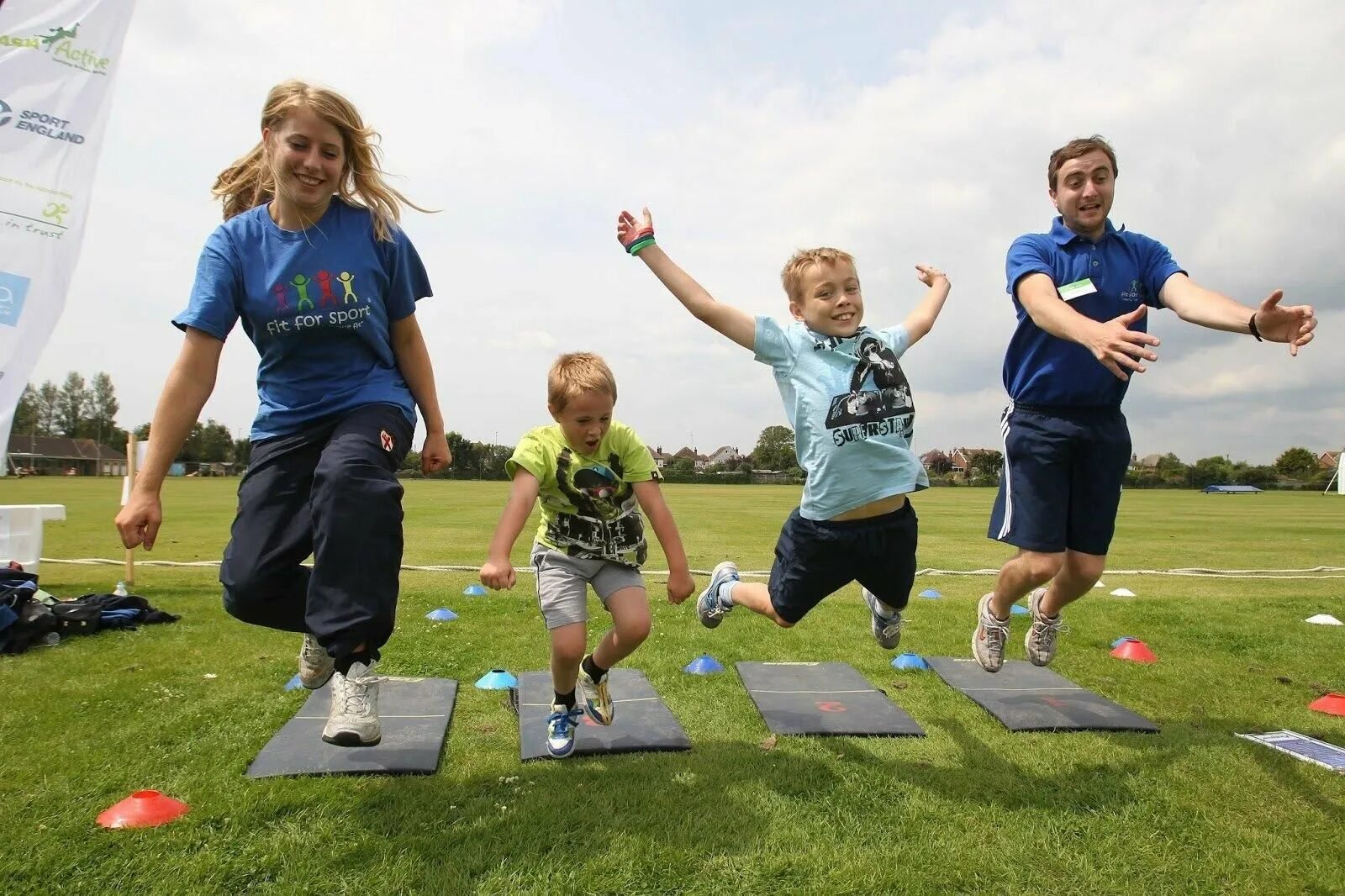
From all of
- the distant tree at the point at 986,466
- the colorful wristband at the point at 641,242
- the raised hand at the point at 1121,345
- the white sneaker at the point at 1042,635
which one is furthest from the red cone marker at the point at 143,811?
the distant tree at the point at 986,466

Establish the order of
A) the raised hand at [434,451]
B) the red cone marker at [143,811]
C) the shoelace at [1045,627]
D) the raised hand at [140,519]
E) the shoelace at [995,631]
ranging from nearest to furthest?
the red cone marker at [143,811] → the raised hand at [140,519] → the raised hand at [434,451] → the shoelace at [995,631] → the shoelace at [1045,627]

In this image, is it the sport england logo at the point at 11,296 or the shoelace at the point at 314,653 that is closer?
the shoelace at the point at 314,653

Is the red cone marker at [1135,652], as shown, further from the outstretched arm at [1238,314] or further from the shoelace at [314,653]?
the shoelace at [314,653]

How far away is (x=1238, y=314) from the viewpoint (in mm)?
3617

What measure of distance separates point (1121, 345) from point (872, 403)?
1.20 metres

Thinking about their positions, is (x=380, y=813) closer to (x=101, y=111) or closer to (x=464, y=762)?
(x=464, y=762)

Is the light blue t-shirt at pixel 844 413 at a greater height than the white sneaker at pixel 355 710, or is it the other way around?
the light blue t-shirt at pixel 844 413

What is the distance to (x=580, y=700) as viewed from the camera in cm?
414

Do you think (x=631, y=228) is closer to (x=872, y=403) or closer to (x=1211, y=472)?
(x=872, y=403)

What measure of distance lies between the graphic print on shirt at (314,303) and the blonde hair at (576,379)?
0.94m

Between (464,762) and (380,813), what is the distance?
61 cm

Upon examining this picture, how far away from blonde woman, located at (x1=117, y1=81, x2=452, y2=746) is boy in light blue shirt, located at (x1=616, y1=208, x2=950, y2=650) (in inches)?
50.2

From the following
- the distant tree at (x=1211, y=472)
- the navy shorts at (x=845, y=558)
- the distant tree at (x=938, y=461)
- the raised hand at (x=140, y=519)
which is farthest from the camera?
the distant tree at (x=938, y=461)

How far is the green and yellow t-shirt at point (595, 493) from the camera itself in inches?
159
